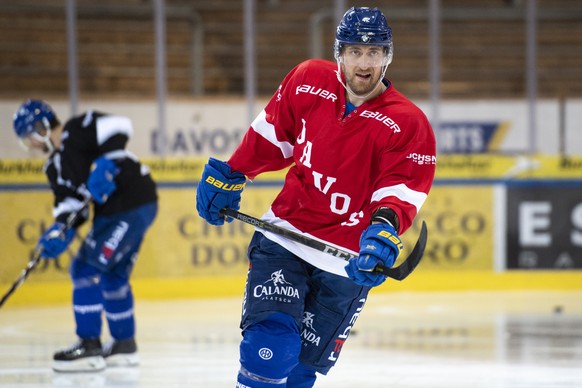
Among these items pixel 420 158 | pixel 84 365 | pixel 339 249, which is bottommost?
pixel 84 365

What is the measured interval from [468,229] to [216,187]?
5069 mm

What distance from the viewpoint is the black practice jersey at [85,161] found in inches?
205

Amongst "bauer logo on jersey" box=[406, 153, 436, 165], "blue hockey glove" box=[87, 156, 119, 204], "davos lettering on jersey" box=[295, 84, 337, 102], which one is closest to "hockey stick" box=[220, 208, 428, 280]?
"bauer logo on jersey" box=[406, 153, 436, 165]

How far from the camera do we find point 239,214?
11.1 feet

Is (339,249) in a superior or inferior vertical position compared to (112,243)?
superior

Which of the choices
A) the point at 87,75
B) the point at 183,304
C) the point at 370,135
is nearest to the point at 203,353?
the point at 183,304

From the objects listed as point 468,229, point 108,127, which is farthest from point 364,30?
point 468,229

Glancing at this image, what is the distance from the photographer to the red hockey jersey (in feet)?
10.5

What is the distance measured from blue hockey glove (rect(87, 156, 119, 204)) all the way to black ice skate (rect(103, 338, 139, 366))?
724mm

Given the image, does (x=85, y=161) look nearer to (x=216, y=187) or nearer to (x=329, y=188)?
(x=216, y=187)

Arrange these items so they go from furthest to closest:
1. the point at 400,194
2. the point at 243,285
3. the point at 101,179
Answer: the point at 243,285
the point at 101,179
the point at 400,194

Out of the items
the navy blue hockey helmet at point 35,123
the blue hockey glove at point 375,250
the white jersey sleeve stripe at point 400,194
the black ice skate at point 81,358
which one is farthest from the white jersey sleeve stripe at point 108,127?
the blue hockey glove at point 375,250

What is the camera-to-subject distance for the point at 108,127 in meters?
5.28

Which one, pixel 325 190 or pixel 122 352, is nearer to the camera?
pixel 325 190
